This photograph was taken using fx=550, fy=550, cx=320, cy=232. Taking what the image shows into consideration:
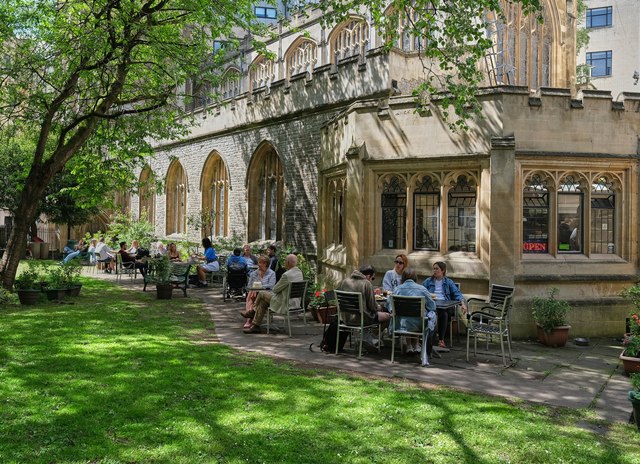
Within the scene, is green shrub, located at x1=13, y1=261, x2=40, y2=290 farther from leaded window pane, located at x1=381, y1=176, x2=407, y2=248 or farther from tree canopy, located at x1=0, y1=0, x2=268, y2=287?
leaded window pane, located at x1=381, y1=176, x2=407, y2=248

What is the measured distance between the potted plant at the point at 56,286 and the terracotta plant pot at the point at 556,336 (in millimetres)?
9851

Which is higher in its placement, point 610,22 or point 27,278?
point 610,22

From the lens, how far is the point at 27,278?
1181 cm

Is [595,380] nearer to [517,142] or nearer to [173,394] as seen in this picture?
[517,142]

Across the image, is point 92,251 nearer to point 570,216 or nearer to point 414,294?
point 414,294

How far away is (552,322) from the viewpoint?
845 centimetres

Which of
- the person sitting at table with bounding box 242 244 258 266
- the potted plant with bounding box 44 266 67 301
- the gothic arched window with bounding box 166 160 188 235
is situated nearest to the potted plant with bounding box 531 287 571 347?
the person sitting at table with bounding box 242 244 258 266

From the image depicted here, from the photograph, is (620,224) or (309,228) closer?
(620,224)

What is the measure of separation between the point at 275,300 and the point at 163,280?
16.1 ft

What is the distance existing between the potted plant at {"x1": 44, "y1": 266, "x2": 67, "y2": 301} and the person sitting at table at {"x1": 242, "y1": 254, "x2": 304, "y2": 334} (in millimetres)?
5339

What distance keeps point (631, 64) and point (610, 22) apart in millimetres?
3425

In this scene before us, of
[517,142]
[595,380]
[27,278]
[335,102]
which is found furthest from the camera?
[335,102]

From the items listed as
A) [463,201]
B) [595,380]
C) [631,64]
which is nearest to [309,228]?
[463,201]

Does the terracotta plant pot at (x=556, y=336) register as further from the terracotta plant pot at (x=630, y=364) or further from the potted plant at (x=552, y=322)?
the terracotta plant pot at (x=630, y=364)
